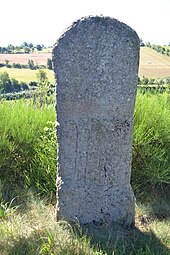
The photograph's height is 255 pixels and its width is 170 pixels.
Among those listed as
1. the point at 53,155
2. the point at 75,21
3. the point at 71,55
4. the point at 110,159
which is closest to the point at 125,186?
the point at 110,159

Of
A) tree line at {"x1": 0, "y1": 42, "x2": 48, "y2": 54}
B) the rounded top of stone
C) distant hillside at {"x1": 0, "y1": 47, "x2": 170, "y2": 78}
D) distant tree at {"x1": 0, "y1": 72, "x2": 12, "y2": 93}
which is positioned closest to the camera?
the rounded top of stone

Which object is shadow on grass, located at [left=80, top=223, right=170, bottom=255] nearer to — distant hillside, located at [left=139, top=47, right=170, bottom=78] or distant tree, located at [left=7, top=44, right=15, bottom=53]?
distant hillside, located at [left=139, top=47, right=170, bottom=78]

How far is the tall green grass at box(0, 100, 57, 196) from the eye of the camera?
367cm

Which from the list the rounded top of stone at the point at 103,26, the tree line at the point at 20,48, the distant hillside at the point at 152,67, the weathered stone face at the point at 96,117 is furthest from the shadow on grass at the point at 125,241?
the tree line at the point at 20,48

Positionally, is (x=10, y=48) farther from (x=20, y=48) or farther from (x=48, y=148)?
(x=48, y=148)

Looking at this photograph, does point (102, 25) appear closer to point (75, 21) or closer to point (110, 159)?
point (75, 21)

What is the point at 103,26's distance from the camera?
2738mm

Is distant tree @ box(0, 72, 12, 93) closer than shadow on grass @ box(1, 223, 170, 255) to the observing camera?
No

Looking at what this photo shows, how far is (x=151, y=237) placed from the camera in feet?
9.56

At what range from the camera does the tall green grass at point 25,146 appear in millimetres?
3667

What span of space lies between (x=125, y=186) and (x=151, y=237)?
1.43ft

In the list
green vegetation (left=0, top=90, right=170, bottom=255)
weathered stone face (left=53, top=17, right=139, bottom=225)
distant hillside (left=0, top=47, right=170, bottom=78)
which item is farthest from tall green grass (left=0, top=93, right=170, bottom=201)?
distant hillside (left=0, top=47, right=170, bottom=78)

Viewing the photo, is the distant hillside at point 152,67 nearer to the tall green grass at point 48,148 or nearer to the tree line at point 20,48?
the tall green grass at point 48,148

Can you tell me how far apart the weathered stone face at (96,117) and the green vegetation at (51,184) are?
199 millimetres
